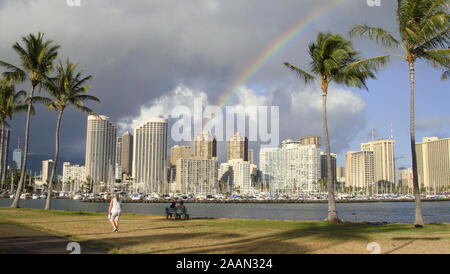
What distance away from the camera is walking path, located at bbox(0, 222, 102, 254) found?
12.5 m

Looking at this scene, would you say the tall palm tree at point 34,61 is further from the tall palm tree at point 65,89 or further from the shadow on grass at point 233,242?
the shadow on grass at point 233,242

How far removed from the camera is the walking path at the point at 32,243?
12.5 m

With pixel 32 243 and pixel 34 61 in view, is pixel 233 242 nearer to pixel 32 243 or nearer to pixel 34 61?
pixel 32 243

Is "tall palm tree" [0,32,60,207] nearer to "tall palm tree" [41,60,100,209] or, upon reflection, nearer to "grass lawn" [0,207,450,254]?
"tall palm tree" [41,60,100,209]

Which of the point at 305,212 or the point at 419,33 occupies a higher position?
the point at 419,33

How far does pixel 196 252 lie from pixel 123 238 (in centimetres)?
467

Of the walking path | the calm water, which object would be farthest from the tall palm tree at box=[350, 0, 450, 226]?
the calm water

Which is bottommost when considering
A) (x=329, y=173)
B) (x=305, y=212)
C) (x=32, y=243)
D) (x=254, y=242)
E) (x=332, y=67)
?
(x=305, y=212)

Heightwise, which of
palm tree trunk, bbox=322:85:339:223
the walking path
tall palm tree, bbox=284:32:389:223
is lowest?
the walking path

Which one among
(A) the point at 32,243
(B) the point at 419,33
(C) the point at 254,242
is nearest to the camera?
(A) the point at 32,243

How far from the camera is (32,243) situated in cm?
1420

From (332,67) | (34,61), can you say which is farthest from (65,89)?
(332,67)
